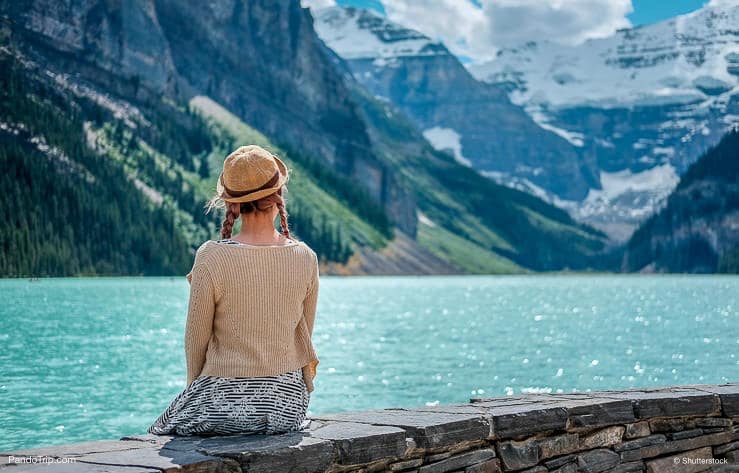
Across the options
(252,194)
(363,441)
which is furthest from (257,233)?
(363,441)

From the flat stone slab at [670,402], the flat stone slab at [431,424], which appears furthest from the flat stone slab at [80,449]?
the flat stone slab at [670,402]

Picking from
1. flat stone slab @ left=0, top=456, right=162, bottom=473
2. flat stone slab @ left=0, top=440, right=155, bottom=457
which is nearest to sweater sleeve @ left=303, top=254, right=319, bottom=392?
flat stone slab @ left=0, top=440, right=155, bottom=457

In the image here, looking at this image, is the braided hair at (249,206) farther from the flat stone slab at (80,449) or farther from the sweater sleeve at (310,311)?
the flat stone slab at (80,449)

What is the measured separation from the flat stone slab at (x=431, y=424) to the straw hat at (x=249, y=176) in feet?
9.07

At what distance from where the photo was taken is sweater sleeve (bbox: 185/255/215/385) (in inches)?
362

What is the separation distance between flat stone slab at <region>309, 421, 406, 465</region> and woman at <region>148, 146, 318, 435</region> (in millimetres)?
432

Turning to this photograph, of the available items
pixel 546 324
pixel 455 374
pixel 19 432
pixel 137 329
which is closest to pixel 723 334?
pixel 546 324

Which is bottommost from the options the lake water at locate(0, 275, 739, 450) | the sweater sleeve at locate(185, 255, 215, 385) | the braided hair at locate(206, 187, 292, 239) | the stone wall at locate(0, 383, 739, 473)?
the lake water at locate(0, 275, 739, 450)

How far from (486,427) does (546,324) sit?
291 ft

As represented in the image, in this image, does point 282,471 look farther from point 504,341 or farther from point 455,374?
point 504,341

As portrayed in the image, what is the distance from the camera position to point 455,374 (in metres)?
54.4

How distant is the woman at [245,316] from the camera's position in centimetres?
925

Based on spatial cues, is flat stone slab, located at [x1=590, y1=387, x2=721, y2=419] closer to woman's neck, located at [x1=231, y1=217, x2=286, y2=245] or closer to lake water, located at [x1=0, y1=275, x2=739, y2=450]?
woman's neck, located at [x1=231, y1=217, x2=286, y2=245]

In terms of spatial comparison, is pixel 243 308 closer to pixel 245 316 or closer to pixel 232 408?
pixel 245 316
